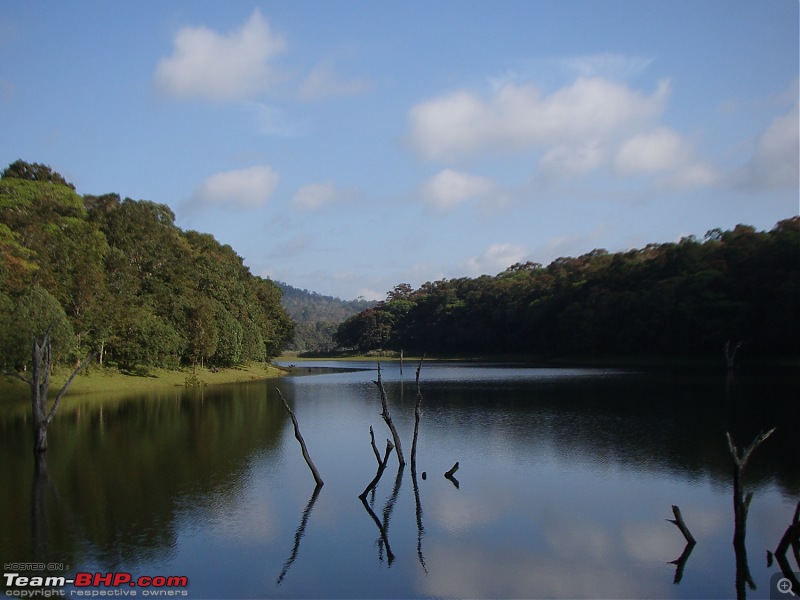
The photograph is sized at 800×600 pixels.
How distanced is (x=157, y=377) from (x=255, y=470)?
111 ft

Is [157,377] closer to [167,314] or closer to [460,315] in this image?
[167,314]

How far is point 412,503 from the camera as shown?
16469mm

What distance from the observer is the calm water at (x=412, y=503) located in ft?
38.6

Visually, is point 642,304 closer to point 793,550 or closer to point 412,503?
point 412,503

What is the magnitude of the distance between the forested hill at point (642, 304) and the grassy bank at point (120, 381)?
1743 inches

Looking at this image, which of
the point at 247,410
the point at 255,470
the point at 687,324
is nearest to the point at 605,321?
the point at 687,324

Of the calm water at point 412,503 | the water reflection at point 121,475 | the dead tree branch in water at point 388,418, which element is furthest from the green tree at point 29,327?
the dead tree branch in water at point 388,418

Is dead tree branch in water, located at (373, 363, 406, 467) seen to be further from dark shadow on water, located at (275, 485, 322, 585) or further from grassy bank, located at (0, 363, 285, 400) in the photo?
grassy bank, located at (0, 363, 285, 400)

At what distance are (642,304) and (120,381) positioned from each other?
56551 mm

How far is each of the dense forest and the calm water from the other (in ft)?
25.4

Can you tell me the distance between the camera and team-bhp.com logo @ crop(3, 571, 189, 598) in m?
10.9

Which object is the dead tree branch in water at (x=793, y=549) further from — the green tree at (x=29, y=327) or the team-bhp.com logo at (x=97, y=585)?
the green tree at (x=29, y=327)

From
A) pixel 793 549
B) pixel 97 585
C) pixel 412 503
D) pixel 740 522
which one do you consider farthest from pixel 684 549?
pixel 97 585

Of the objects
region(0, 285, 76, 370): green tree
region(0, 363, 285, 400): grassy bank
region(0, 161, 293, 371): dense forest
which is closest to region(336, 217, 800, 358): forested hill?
region(0, 161, 293, 371): dense forest
